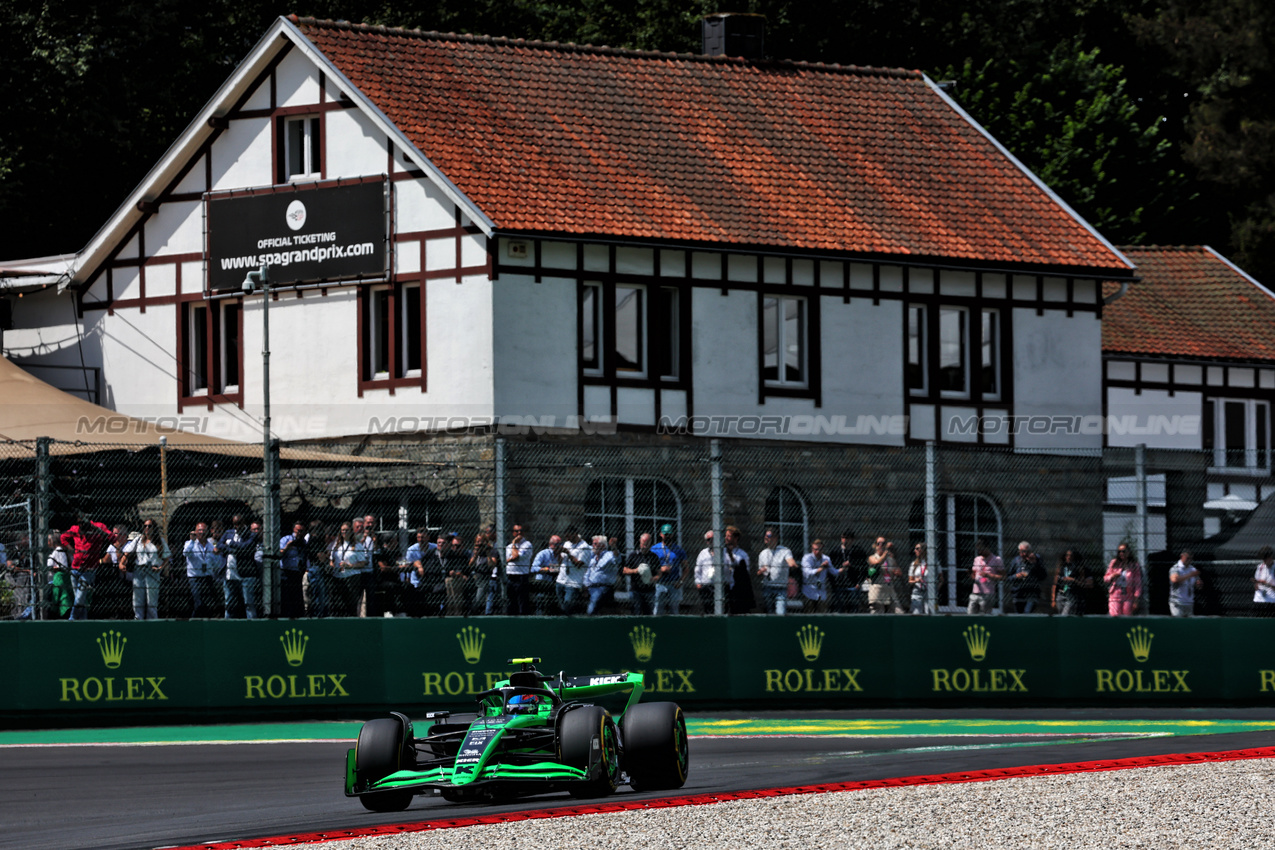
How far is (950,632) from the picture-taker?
21266 millimetres

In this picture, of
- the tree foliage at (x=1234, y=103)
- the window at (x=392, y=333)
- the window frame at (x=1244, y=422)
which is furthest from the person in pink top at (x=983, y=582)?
the tree foliage at (x=1234, y=103)

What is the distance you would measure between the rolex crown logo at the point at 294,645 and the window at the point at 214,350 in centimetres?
1359

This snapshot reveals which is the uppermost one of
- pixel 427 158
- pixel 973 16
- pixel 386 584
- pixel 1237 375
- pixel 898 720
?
pixel 973 16

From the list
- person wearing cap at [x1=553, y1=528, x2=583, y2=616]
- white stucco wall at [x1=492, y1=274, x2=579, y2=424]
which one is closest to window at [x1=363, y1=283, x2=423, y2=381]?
white stucco wall at [x1=492, y1=274, x2=579, y2=424]

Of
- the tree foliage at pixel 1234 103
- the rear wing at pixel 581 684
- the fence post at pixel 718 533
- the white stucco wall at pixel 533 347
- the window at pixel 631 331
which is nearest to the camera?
the rear wing at pixel 581 684

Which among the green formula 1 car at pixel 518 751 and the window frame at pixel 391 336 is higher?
the window frame at pixel 391 336

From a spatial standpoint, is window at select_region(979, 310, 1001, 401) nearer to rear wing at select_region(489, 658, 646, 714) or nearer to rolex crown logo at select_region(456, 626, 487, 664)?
rolex crown logo at select_region(456, 626, 487, 664)

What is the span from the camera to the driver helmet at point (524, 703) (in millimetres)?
12430

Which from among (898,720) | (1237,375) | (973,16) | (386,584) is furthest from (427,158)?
(973,16)

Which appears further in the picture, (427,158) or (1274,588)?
(427,158)

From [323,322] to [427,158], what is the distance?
11.2 feet

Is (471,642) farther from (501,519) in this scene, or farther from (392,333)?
(392,333)

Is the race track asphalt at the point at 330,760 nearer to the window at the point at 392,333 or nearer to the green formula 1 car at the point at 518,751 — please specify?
the green formula 1 car at the point at 518,751

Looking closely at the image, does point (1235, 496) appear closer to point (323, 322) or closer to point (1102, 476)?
point (1102, 476)
